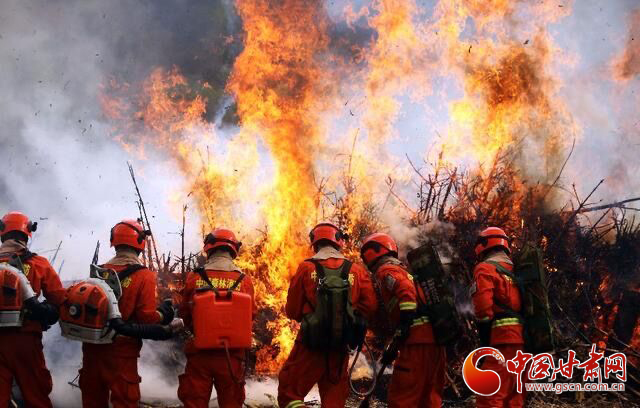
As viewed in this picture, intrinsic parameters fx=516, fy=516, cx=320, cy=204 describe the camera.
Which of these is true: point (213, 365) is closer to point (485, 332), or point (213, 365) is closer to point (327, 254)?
point (327, 254)

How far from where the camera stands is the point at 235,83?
12664 millimetres

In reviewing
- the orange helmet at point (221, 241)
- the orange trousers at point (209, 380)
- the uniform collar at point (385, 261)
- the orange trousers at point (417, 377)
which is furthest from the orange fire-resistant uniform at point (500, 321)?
the orange helmet at point (221, 241)

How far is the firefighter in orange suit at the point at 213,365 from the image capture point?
563 centimetres

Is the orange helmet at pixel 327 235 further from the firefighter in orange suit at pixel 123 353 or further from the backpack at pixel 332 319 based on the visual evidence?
the firefighter in orange suit at pixel 123 353

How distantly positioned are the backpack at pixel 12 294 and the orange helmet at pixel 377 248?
12.9 ft

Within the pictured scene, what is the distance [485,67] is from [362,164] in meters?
3.71

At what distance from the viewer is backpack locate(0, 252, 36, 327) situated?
5.61 metres

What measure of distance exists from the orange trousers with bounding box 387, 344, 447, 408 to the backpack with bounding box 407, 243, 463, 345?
23cm

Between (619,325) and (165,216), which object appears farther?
(165,216)

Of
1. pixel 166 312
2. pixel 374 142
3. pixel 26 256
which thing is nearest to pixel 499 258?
pixel 166 312

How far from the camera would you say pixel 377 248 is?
6555 millimetres

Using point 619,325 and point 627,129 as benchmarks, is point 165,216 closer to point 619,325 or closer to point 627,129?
point 619,325

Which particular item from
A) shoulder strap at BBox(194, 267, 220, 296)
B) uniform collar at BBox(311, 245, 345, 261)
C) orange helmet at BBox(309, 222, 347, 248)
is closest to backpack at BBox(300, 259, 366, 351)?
uniform collar at BBox(311, 245, 345, 261)

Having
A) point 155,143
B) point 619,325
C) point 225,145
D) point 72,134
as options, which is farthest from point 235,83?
point 619,325
